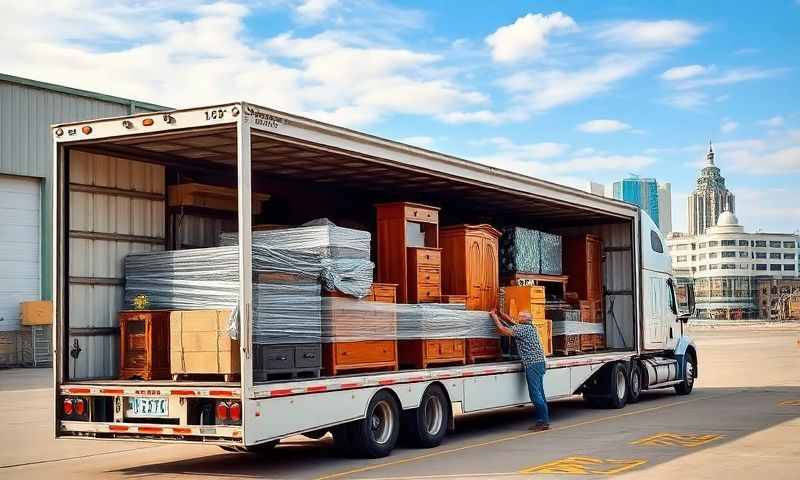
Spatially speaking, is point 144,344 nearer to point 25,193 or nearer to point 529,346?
point 529,346

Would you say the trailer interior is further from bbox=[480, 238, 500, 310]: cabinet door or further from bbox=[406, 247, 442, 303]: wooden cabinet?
bbox=[480, 238, 500, 310]: cabinet door

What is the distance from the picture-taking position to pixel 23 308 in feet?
108

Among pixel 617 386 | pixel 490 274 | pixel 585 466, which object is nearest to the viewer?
pixel 585 466

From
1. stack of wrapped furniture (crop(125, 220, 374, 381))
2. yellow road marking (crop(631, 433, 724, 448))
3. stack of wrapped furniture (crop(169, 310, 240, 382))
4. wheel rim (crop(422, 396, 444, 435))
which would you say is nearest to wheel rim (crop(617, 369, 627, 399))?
yellow road marking (crop(631, 433, 724, 448))

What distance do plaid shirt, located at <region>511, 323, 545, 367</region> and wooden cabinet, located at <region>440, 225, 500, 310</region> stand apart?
2.58 ft

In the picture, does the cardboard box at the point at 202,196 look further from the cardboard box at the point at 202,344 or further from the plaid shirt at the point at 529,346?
the plaid shirt at the point at 529,346

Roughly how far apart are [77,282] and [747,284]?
171m

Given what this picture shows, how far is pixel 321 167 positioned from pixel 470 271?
3.10 m

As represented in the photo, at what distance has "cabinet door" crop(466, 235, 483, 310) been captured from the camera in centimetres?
1474

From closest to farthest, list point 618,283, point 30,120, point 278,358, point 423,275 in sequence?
1. point 278,358
2. point 423,275
3. point 618,283
4. point 30,120

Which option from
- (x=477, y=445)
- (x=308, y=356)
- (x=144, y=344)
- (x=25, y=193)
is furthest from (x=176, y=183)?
(x=25, y=193)

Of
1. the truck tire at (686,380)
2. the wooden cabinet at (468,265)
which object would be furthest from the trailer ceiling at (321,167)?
the truck tire at (686,380)

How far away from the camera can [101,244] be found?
11492 mm

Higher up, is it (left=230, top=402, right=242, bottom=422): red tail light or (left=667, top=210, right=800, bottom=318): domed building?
(left=667, top=210, right=800, bottom=318): domed building
